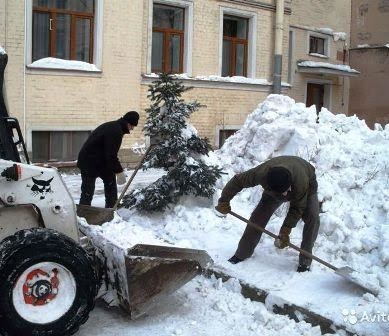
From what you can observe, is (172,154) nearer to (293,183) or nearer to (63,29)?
(293,183)

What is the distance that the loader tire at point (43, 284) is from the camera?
365 centimetres

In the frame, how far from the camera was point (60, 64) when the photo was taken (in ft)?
34.9

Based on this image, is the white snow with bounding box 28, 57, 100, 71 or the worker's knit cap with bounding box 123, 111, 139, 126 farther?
the white snow with bounding box 28, 57, 100, 71

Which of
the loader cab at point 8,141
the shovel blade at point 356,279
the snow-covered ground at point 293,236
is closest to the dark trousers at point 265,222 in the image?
the snow-covered ground at point 293,236

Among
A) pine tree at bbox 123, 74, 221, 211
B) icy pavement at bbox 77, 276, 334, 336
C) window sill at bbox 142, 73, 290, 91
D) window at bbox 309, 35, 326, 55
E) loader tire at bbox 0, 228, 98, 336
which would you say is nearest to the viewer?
loader tire at bbox 0, 228, 98, 336

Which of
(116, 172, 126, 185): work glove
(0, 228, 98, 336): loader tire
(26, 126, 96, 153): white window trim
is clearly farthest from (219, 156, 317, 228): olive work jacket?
(26, 126, 96, 153): white window trim

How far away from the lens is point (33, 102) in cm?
1035

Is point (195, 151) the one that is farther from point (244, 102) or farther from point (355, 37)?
point (355, 37)

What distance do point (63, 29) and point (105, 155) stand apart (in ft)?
17.4

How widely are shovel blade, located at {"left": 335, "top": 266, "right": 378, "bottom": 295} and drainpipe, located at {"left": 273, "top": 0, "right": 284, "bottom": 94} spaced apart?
9.90m

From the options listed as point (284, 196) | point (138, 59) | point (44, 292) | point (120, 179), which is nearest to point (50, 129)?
point (138, 59)

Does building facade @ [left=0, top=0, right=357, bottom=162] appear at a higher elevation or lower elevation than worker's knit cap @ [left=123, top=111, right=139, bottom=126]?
higher

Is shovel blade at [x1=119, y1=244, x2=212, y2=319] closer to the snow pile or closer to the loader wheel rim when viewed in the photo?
the loader wheel rim

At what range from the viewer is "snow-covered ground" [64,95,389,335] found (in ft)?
14.2
